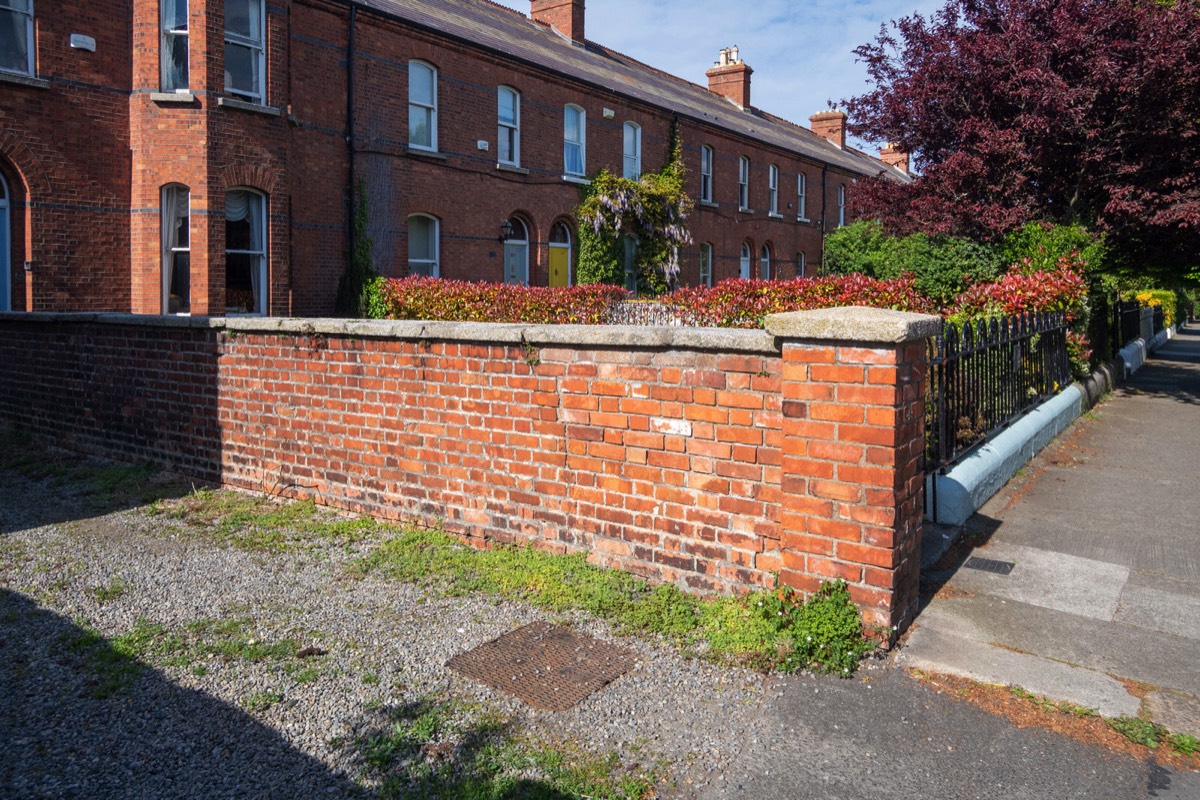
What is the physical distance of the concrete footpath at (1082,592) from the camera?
4.12m

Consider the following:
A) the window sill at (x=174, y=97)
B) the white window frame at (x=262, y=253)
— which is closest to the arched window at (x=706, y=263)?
the white window frame at (x=262, y=253)

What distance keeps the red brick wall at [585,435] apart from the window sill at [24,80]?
7.13m

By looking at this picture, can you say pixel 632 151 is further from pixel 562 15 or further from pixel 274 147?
pixel 274 147

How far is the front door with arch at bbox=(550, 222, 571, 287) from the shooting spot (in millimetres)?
22703

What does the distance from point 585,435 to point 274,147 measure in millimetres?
12136

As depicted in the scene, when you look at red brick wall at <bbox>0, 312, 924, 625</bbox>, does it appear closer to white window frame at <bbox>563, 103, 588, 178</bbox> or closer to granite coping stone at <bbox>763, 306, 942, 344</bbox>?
granite coping stone at <bbox>763, 306, 942, 344</bbox>

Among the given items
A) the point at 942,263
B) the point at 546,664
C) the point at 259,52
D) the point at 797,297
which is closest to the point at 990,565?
the point at 546,664

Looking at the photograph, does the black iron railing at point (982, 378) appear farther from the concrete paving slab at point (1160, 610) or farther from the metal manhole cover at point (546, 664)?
the metal manhole cover at point (546, 664)

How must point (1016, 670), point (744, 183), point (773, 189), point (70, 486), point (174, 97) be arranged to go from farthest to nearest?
point (773, 189)
point (744, 183)
point (174, 97)
point (70, 486)
point (1016, 670)

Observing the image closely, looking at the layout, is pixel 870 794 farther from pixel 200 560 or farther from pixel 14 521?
pixel 14 521

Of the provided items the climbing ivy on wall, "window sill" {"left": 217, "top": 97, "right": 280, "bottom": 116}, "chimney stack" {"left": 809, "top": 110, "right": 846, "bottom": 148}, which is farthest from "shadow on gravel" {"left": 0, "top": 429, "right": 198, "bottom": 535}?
"chimney stack" {"left": 809, "top": 110, "right": 846, "bottom": 148}

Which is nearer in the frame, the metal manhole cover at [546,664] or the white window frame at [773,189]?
the metal manhole cover at [546,664]

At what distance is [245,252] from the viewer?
A: 15375 mm

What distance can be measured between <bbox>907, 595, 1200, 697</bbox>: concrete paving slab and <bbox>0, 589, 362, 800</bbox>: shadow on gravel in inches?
118
